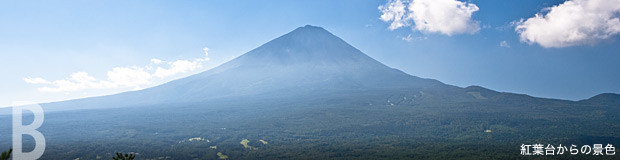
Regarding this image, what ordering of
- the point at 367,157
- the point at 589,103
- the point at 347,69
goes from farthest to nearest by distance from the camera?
1. the point at 347,69
2. the point at 589,103
3. the point at 367,157

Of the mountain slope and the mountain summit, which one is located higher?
the mountain summit

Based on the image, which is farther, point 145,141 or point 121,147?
point 145,141

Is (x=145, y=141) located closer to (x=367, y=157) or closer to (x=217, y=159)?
(x=217, y=159)

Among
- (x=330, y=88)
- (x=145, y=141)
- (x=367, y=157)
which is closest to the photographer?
(x=367, y=157)

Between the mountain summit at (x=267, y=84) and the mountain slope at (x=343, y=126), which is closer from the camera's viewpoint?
the mountain slope at (x=343, y=126)

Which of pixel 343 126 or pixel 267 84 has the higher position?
pixel 267 84

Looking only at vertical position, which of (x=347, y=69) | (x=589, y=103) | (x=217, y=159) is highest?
(x=347, y=69)

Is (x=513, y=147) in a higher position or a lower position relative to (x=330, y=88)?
lower

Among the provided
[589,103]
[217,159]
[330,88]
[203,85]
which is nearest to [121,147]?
[217,159]

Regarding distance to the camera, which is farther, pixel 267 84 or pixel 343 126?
pixel 267 84

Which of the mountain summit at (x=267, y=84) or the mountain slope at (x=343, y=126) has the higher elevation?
the mountain summit at (x=267, y=84)
